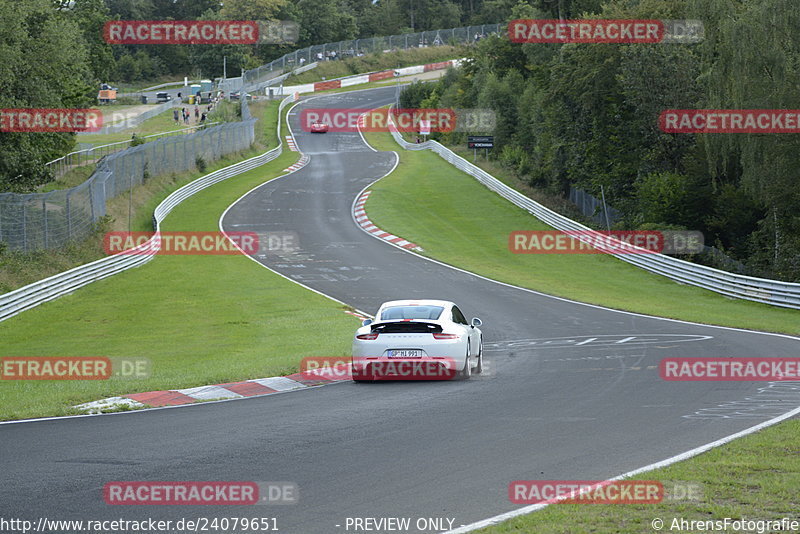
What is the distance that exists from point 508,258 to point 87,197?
1823cm

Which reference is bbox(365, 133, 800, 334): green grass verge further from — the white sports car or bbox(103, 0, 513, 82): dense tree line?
bbox(103, 0, 513, 82): dense tree line

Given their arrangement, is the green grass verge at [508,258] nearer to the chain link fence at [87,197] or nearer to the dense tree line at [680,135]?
the dense tree line at [680,135]

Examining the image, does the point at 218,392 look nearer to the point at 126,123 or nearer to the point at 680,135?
the point at 680,135

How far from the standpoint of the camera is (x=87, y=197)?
3766cm

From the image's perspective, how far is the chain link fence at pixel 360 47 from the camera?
118 m

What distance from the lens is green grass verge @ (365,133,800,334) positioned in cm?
3095

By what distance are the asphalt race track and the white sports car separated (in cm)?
39

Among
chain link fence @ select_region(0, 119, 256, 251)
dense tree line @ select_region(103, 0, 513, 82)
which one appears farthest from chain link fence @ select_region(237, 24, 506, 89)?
chain link fence @ select_region(0, 119, 256, 251)

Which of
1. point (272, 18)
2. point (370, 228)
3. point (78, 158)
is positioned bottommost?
point (370, 228)

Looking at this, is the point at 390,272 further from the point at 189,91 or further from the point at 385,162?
the point at 189,91

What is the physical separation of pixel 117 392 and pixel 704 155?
35.3 m

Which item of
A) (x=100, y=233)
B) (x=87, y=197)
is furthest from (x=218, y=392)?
(x=100, y=233)

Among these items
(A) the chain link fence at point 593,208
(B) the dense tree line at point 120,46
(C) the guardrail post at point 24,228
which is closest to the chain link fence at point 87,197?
(C) the guardrail post at point 24,228

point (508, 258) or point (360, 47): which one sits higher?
point (360, 47)
